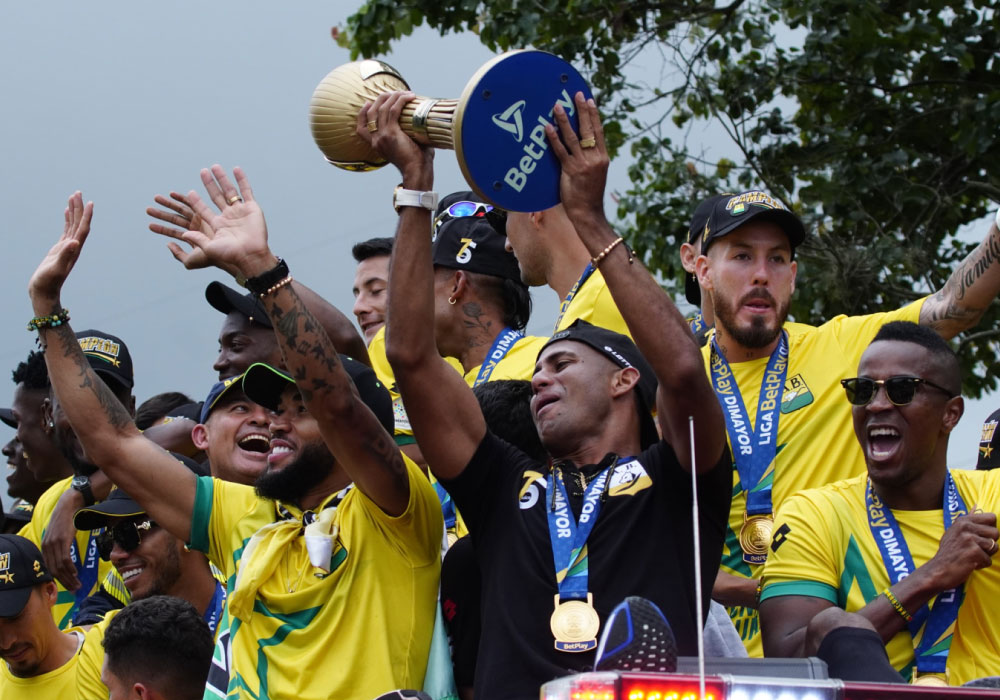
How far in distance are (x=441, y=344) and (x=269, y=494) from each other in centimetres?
161

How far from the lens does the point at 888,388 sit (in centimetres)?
468

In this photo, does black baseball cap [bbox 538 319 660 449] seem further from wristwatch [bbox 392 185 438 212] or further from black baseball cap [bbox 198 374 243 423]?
black baseball cap [bbox 198 374 243 423]

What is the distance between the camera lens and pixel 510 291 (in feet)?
20.5

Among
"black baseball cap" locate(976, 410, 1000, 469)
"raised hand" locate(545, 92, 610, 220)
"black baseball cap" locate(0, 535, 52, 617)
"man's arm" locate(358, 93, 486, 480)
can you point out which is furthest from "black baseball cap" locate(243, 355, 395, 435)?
"black baseball cap" locate(976, 410, 1000, 469)

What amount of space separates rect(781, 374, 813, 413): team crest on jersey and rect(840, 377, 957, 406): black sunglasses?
0.38 m

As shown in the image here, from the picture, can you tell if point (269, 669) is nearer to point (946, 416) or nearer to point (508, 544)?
point (508, 544)

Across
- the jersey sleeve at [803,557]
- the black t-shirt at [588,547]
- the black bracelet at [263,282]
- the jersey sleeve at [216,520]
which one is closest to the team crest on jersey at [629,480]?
the black t-shirt at [588,547]

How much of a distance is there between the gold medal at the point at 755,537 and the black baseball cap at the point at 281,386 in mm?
1290

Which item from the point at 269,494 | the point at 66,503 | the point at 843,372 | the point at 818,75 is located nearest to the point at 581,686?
the point at 269,494

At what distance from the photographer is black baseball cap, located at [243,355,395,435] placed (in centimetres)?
487

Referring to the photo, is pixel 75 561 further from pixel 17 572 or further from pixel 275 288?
pixel 275 288

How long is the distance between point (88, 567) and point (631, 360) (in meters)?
3.39

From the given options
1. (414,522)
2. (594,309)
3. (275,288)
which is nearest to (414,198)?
(275,288)

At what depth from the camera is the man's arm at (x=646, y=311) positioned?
3961mm
